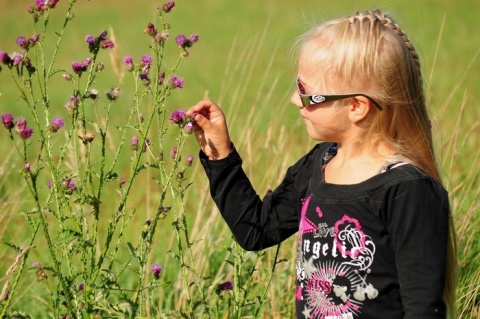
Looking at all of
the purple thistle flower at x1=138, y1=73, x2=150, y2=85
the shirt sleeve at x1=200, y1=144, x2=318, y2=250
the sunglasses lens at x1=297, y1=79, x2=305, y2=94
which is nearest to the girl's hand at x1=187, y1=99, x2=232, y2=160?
the shirt sleeve at x1=200, y1=144, x2=318, y2=250

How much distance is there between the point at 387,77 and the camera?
2.12 m

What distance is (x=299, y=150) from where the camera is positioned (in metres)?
5.14

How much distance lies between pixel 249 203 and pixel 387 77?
572mm

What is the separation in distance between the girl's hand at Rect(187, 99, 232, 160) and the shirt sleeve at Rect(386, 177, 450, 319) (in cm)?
60

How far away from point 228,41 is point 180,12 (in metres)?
4.60

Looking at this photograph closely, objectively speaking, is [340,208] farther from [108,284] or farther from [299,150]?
[299,150]

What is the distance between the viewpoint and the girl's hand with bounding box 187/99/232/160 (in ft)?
7.77

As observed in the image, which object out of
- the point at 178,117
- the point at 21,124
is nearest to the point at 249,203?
the point at 178,117

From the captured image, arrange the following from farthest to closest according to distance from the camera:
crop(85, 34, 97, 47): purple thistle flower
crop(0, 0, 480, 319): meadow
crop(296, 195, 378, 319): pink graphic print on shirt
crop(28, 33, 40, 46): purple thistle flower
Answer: crop(0, 0, 480, 319): meadow
crop(85, 34, 97, 47): purple thistle flower
crop(28, 33, 40, 46): purple thistle flower
crop(296, 195, 378, 319): pink graphic print on shirt

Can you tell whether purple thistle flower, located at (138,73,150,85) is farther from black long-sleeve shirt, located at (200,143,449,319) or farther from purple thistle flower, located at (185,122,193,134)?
black long-sleeve shirt, located at (200,143,449,319)

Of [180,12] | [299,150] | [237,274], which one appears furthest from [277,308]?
[180,12]

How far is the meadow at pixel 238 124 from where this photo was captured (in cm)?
314

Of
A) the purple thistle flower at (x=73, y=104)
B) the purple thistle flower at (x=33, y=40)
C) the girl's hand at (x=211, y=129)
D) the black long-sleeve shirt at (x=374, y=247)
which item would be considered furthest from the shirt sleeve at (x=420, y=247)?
the purple thistle flower at (x=33, y=40)

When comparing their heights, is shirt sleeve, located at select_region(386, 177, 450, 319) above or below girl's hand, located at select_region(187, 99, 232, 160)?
below
